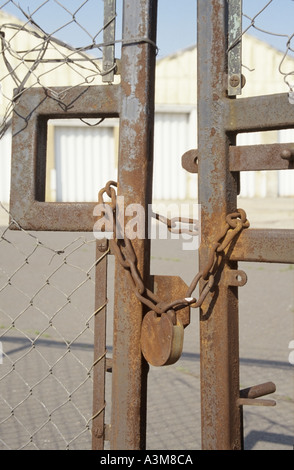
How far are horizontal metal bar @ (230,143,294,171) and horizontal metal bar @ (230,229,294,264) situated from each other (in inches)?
6.4

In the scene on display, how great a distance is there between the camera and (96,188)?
16.3 meters

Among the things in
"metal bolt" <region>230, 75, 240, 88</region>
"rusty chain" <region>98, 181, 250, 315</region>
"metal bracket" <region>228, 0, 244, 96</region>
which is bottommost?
"rusty chain" <region>98, 181, 250, 315</region>

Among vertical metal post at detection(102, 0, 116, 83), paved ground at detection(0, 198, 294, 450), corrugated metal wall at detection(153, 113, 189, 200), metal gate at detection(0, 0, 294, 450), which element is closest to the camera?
metal gate at detection(0, 0, 294, 450)

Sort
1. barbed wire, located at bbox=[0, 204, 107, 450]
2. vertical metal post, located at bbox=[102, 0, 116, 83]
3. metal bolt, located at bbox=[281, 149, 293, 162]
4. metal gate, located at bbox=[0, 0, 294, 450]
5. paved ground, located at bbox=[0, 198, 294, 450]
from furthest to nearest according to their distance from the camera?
paved ground, located at bbox=[0, 198, 294, 450]
barbed wire, located at bbox=[0, 204, 107, 450]
vertical metal post, located at bbox=[102, 0, 116, 83]
metal gate, located at bbox=[0, 0, 294, 450]
metal bolt, located at bbox=[281, 149, 293, 162]

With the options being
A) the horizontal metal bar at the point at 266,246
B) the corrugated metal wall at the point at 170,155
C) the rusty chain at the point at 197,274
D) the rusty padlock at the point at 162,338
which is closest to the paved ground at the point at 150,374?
the rusty chain at the point at 197,274

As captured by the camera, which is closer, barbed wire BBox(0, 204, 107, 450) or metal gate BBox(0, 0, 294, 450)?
metal gate BBox(0, 0, 294, 450)

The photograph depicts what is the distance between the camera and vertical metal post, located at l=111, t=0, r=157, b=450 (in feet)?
5.61

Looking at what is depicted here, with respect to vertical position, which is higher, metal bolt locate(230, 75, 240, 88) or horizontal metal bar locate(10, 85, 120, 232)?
metal bolt locate(230, 75, 240, 88)

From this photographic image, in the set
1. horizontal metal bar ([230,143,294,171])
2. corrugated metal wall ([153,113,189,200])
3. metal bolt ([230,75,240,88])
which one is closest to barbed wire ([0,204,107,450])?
horizontal metal bar ([230,143,294,171])

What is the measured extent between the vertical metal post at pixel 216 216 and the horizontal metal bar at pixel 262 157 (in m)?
0.03

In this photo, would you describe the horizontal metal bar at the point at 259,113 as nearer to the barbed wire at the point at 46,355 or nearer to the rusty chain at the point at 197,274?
the rusty chain at the point at 197,274

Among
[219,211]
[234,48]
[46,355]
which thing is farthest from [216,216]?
[46,355]

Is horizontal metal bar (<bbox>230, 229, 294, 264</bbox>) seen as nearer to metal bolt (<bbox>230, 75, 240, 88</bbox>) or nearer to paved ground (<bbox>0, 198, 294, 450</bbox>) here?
metal bolt (<bbox>230, 75, 240, 88</bbox>)

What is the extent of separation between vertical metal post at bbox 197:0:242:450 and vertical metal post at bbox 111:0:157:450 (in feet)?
0.47
